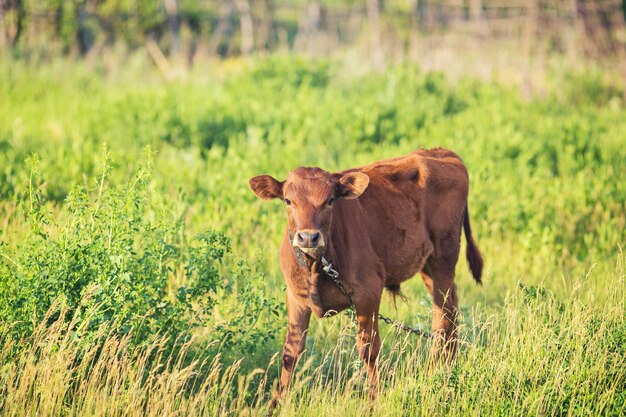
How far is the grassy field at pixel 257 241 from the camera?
529cm

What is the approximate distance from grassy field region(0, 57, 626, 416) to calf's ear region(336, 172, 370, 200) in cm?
94

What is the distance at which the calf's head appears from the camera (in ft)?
17.2

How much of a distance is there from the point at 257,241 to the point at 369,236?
2.58 metres

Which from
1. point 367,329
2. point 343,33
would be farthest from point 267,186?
point 343,33

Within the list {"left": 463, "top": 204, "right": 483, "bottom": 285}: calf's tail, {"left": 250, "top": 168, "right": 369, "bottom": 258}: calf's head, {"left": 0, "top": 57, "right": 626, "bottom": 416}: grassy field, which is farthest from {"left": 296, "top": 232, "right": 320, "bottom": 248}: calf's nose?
{"left": 463, "top": 204, "right": 483, "bottom": 285}: calf's tail

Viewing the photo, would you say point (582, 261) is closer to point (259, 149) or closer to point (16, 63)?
point (259, 149)

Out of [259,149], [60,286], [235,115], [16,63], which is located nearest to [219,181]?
[259,149]

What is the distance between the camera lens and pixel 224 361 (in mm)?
6211

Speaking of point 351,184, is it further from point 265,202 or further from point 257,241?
point 265,202

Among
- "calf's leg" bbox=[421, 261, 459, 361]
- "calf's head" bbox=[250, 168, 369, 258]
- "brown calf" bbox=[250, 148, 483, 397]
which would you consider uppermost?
"calf's head" bbox=[250, 168, 369, 258]

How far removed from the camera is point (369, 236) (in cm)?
618

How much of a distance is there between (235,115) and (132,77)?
5838 millimetres

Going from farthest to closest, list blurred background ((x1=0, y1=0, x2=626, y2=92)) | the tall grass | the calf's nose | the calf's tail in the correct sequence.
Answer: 1. blurred background ((x1=0, y1=0, x2=626, y2=92))
2. the calf's tail
3. the calf's nose
4. the tall grass

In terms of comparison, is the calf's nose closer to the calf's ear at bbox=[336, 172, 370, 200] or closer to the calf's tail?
the calf's ear at bbox=[336, 172, 370, 200]
